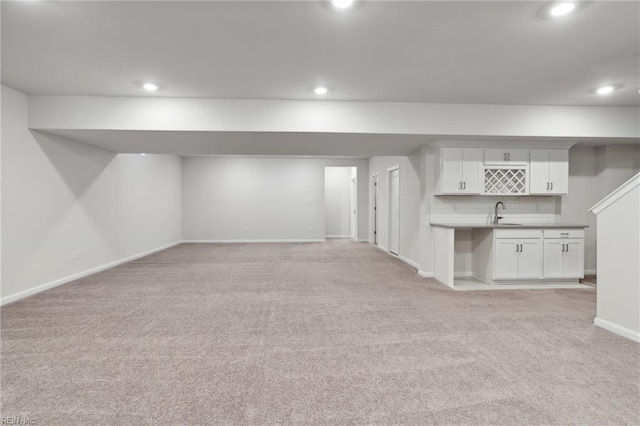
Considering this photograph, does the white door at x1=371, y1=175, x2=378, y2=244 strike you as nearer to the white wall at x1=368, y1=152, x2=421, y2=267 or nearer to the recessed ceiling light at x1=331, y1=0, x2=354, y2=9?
the white wall at x1=368, y1=152, x2=421, y2=267

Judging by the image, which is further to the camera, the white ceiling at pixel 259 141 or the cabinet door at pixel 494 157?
the cabinet door at pixel 494 157

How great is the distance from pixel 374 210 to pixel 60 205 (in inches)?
291

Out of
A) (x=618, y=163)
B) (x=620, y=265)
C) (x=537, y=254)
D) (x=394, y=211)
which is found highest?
(x=618, y=163)

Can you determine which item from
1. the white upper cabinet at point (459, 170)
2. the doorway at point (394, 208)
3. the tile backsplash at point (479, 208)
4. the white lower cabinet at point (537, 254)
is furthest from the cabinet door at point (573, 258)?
the doorway at point (394, 208)

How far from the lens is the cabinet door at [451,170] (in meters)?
4.89

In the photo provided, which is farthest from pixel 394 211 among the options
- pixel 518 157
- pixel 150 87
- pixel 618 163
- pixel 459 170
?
pixel 150 87

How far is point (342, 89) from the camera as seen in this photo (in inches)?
151

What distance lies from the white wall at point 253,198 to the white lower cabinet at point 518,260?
5938 millimetres

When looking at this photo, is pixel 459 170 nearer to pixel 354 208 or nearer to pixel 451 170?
pixel 451 170

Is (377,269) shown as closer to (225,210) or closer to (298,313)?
(298,313)

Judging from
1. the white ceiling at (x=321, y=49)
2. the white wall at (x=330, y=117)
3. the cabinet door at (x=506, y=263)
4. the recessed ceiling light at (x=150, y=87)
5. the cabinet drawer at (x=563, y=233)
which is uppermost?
the recessed ceiling light at (x=150, y=87)

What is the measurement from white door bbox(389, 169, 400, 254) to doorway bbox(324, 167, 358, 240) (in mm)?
3296

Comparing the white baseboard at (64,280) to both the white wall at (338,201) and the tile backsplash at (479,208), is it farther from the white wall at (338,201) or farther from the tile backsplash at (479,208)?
the white wall at (338,201)

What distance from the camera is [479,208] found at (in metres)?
5.26
